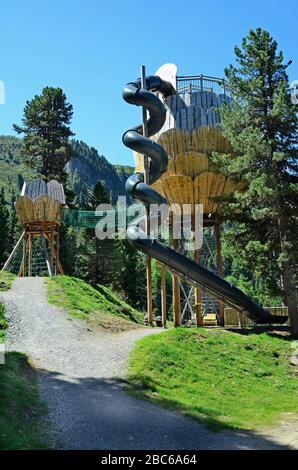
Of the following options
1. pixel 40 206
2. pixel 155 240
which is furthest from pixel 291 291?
pixel 40 206

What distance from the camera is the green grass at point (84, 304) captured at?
1820 centimetres

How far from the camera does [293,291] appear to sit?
18.5 metres

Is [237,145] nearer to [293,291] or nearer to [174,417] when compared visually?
[293,291]

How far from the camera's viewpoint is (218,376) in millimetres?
13188

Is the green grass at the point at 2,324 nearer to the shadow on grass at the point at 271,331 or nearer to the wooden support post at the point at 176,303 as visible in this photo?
the wooden support post at the point at 176,303

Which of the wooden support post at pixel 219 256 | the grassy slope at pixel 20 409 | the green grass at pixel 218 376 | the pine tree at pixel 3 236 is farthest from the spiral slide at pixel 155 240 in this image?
A: the pine tree at pixel 3 236

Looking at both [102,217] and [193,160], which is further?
[102,217]

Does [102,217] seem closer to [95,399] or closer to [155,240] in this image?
[155,240]

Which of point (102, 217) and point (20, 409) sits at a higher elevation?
point (102, 217)

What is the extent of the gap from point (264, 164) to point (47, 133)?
2759cm

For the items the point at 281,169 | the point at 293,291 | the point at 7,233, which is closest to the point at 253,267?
the point at 293,291

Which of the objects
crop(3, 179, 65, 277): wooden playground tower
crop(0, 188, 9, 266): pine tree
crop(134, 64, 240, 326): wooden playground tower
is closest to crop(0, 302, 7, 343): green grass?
crop(134, 64, 240, 326): wooden playground tower

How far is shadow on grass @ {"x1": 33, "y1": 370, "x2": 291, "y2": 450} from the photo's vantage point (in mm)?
7672

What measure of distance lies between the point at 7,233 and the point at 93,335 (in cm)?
3913
